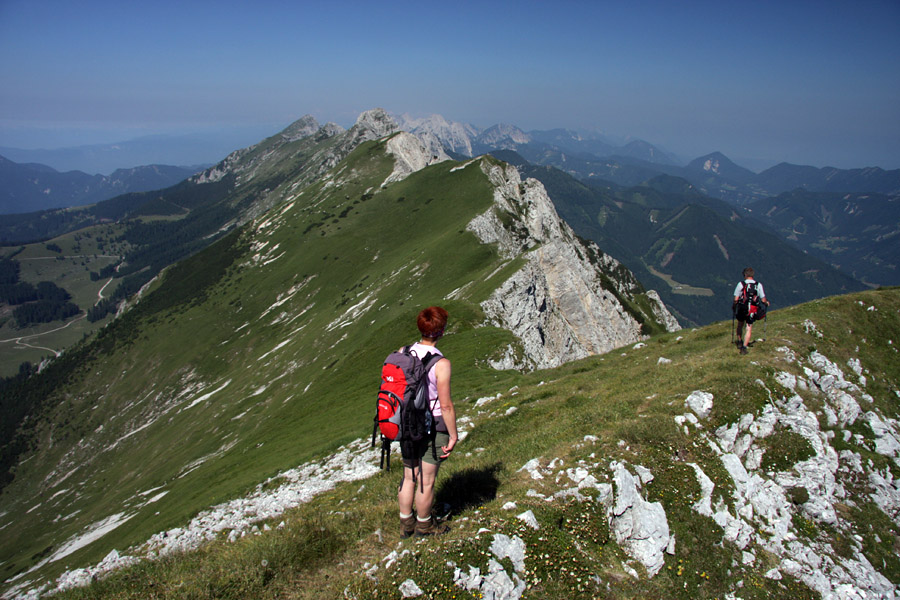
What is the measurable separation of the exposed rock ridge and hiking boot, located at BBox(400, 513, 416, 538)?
2597cm

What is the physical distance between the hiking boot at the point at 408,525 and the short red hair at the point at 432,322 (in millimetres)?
3921

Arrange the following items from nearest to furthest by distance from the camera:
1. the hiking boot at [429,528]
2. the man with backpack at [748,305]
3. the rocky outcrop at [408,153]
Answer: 1. the hiking boot at [429,528]
2. the man with backpack at [748,305]
3. the rocky outcrop at [408,153]

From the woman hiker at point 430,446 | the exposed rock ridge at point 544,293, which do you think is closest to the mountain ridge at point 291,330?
the exposed rock ridge at point 544,293

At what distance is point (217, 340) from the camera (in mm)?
119062

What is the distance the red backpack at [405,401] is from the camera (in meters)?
7.41

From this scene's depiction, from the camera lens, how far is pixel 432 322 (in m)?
7.76

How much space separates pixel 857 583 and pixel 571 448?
24.2ft

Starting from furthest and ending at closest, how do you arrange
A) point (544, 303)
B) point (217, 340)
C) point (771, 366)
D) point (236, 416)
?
point (217, 340)
point (236, 416)
point (544, 303)
point (771, 366)

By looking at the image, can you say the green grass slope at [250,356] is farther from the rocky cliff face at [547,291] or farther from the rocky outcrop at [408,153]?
the rocky outcrop at [408,153]

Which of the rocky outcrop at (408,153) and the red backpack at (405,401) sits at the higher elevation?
the rocky outcrop at (408,153)

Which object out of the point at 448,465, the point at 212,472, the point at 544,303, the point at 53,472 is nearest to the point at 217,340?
the point at 53,472

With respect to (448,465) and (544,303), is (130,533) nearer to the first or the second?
(448,465)

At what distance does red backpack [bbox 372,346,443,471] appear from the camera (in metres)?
7.41

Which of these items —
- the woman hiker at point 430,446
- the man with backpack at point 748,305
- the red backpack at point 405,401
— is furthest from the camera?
the man with backpack at point 748,305
